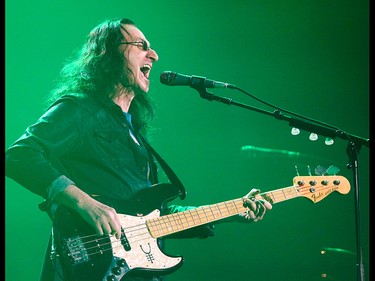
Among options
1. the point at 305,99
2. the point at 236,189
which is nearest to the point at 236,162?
the point at 236,189

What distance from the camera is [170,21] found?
12.7 feet

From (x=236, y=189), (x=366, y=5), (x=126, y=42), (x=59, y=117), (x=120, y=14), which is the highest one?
(x=366, y=5)

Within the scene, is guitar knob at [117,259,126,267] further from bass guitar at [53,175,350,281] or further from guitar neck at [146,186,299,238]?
guitar neck at [146,186,299,238]

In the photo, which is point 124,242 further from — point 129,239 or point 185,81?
point 185,81

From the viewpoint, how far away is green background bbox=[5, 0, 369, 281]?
133 inches

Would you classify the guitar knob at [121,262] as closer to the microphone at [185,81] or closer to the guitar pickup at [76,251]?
the guitar pickup at [76,251]

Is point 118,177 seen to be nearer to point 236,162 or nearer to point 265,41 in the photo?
→ point 236,162

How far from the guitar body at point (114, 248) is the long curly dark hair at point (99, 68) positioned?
2.41 feet

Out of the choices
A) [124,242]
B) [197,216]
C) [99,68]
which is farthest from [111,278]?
[99,68]

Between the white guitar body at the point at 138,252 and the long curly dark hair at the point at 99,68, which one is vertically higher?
the long curly dark hair at the point at 99,68

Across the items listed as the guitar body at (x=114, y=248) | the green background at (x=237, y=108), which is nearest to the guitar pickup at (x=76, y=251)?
the guitar body at (x=114, y=248)

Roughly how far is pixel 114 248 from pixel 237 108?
2290mm

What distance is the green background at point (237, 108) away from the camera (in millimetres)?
3379

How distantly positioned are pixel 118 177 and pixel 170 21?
6.70 feet
